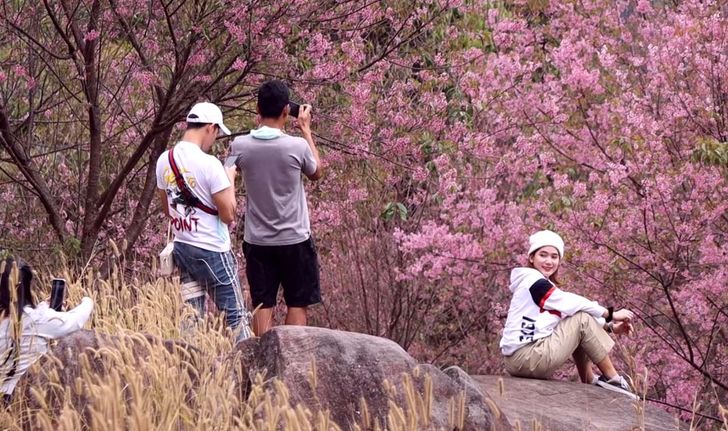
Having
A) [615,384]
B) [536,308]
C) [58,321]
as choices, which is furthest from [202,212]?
[615,384]

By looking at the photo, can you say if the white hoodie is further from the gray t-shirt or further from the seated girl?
the gray t-shirt

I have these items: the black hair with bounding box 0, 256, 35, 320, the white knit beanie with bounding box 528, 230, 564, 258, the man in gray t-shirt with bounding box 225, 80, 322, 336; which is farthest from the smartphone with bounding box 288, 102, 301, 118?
the black hair with bounding box 0, 256, 35, 320

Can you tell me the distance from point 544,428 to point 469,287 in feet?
12.7

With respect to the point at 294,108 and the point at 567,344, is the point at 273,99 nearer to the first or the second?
the point at 294,108

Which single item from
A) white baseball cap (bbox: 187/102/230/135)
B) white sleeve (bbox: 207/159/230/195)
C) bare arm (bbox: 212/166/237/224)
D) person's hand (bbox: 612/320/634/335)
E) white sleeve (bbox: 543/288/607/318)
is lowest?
person's hand (bbox: 612/320/634/335)

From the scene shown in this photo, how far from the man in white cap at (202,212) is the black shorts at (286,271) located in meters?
0.31

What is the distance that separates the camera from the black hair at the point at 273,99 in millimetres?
6828

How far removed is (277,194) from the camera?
22.4 feet

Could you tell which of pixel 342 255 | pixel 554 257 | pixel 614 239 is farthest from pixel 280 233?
pixel 342 255

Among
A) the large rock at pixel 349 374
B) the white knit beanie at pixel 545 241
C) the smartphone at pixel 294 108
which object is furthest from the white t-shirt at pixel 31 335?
the white knit beanie at pixel 545 241

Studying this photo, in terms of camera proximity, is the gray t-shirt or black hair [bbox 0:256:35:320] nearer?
black hair [bbox 0:256:35:320]

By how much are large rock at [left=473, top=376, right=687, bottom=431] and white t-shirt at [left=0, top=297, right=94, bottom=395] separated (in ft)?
6.66

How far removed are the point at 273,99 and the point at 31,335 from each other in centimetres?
217

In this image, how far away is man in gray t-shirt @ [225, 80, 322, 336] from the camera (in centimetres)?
680
